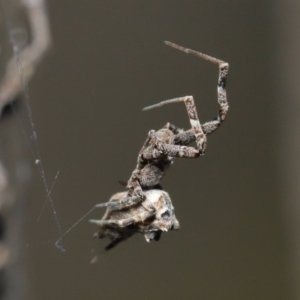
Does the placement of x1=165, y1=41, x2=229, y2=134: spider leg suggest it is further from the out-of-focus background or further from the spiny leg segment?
the out-of-focus background

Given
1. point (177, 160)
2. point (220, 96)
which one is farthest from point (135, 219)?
point (177, 160)

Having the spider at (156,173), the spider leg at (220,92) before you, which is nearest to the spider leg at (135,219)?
the spider at (156,173)

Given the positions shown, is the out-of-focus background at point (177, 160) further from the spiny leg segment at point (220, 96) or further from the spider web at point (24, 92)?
the spiny leg segment at point (220, 96)

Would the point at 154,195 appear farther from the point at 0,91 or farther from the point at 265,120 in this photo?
the point at 265,120

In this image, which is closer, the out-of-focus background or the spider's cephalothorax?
the spider's cephalothorax

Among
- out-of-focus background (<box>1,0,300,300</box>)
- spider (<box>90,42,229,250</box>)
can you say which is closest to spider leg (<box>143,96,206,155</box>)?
spider (<box>90,42,229,250</box>)

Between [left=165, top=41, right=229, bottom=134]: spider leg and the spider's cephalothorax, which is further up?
[left=165, top=41, right=229, bottom=134]: spider leg
